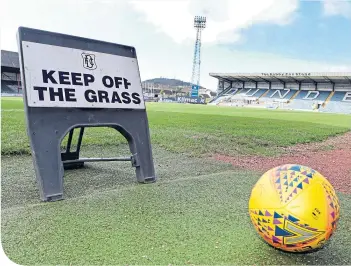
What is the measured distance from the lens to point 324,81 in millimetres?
68125

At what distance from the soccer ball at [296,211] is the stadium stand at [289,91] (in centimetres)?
6273

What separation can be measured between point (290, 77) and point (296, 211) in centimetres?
7193

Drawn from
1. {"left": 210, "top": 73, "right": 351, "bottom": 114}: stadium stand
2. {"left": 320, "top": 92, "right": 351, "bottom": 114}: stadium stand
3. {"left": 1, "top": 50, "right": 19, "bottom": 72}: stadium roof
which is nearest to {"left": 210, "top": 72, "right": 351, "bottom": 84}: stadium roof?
{"left": 210, "top": 73, "right": 351, "bottom": 114}: stadium stand

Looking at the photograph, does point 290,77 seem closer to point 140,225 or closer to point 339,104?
point 339,104

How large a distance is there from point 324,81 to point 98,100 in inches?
2815

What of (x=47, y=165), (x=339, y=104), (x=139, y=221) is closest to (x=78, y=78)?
(x=47, y=165)

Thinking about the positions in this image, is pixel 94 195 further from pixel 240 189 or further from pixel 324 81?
pixel 324 81

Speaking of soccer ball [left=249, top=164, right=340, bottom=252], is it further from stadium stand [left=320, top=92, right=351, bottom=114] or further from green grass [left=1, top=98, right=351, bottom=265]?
stadium stand [left=320, top=92, right=351, bottom=114]

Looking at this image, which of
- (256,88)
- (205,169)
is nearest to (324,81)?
(256,88)

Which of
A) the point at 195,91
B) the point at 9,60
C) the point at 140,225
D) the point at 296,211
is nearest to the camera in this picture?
the point at 296,211

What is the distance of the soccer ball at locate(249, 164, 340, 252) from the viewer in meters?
2.74

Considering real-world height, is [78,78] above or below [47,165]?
above

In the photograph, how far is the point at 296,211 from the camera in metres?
2.75

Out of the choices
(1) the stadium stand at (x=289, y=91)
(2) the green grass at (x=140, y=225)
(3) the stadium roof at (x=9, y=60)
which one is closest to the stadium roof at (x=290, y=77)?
(1) the stadium stand at (x=289, y=91)
